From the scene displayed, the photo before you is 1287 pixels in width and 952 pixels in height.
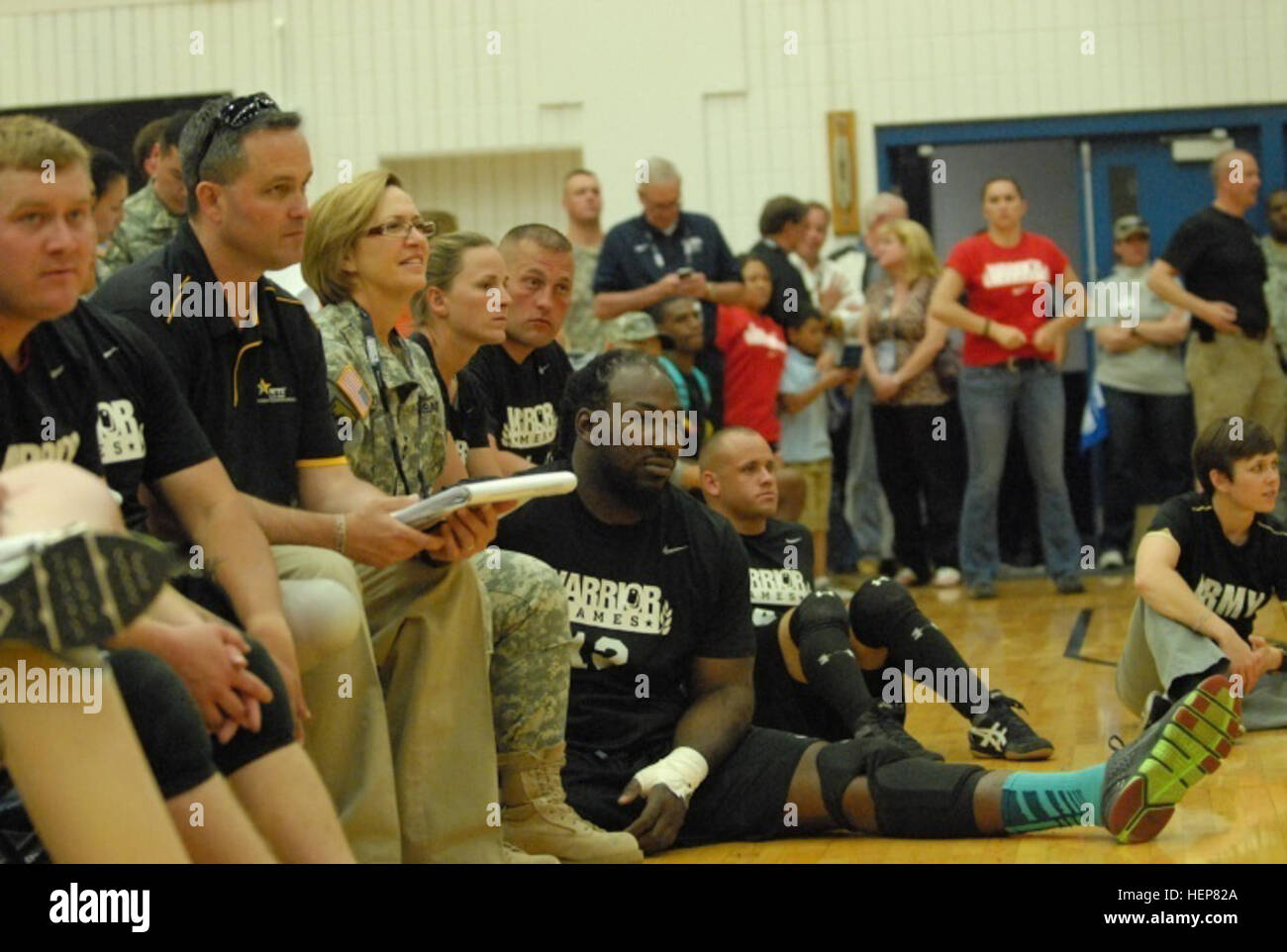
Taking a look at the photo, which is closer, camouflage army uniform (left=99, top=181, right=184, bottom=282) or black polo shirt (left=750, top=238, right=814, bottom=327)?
camouflage army uniform (left=99, top=181, right=184, bottom=282)

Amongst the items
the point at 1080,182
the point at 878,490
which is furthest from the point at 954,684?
the point at 1080,182

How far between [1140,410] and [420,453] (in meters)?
5.67

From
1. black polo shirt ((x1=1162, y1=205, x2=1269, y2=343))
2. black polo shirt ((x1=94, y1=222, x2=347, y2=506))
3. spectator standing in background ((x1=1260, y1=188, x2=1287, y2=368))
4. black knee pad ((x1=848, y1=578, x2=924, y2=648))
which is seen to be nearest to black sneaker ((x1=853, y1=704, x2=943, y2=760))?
black knee pad ((x1=848, y1=578, x2=924, y2=648))

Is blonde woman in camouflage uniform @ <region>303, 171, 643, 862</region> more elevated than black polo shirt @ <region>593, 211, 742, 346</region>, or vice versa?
black polo shirt @ <region>593, 211, 742, 346</region>

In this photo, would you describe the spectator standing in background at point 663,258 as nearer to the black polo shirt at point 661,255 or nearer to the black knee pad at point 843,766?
the black polo shirt at point 661,255

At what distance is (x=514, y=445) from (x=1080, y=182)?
237 inches

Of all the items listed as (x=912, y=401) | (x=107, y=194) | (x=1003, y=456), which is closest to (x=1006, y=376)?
(x=1003, y=456)

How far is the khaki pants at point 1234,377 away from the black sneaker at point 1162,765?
4866 millimetres

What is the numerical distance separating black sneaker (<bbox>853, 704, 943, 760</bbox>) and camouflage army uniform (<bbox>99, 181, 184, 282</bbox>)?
2.70 meters

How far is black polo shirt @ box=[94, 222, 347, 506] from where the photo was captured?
3229 mm

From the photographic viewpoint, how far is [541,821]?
3484 mm

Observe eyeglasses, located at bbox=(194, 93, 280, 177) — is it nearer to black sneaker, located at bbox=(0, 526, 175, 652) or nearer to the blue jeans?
black sneaker, located at bbox=(0, 526, 175, 652)

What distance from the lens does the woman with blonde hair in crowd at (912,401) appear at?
8.34 m

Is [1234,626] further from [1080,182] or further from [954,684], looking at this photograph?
[1080,182]
